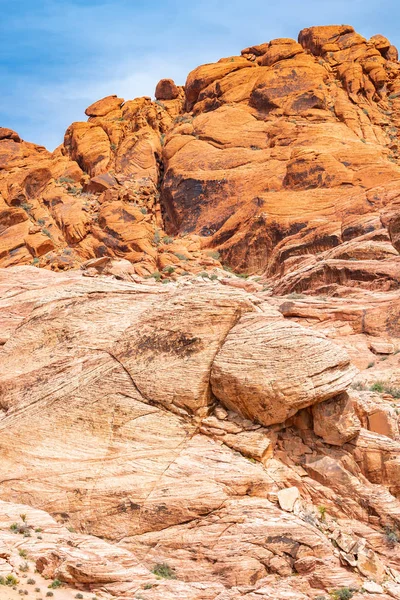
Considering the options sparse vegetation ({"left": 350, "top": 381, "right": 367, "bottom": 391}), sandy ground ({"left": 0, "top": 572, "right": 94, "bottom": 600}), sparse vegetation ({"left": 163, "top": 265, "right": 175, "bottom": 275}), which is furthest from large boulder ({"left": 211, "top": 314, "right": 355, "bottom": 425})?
sparse vegetation ({"left": 163, "top": 265, "right": 175, "bottom": 275})

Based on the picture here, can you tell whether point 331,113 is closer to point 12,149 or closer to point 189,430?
point 12,149

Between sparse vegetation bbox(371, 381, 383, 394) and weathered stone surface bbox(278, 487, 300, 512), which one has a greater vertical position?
weathered stone surface bbox(278, 487, 300, 512)

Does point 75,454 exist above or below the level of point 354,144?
below

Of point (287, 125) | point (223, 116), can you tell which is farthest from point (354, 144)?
point (223, 116)

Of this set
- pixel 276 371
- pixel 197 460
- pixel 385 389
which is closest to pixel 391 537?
pixel 276 371

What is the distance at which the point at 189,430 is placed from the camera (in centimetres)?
1345

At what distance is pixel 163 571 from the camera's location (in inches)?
440

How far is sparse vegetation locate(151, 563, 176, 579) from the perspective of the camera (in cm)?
1108

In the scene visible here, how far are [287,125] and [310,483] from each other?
122 feet

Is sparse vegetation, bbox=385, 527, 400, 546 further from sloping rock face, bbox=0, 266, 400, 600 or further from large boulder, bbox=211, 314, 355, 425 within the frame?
large boulder, bbox=211, 314, 355, 425

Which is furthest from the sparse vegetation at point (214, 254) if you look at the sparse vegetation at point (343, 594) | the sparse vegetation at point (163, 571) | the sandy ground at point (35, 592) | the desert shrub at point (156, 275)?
the sandy ground at point (35, 592)

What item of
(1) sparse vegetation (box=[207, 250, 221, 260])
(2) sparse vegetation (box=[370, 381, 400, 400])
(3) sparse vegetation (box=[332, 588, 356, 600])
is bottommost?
(3) sparse vegetation (box=[332, 588, 356, 600])

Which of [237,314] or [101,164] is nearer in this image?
[237,314]

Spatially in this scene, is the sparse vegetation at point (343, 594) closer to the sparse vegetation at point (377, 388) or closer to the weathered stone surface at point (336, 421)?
the weathered stone surface at point (336, 421)
